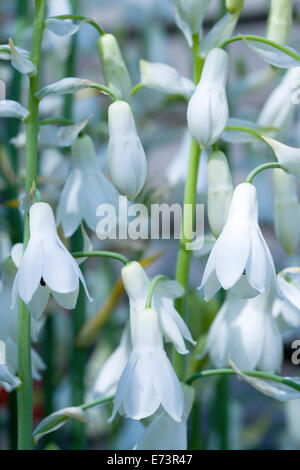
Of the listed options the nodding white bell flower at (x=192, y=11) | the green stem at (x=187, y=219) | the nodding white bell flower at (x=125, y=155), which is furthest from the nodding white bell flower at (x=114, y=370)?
the nodding white bell flower at (x=192, y=11)

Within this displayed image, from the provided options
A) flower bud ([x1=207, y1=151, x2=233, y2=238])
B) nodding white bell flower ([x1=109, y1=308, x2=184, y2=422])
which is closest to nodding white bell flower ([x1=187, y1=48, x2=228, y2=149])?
flower bud ([x1=207, y1=151, x2=233, y2=238])

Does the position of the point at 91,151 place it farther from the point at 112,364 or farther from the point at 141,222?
the point at 112,364

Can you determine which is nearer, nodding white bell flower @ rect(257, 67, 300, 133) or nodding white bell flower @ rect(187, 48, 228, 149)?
nodding white bell flower @ rect(187, 48, 228, 149)

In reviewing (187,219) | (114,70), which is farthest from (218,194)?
(114,70)

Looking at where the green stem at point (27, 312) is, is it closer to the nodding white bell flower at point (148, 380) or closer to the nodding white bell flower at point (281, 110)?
the nodding white bell flower at point (148, 380)

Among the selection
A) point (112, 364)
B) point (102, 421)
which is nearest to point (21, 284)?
point (112, 364)

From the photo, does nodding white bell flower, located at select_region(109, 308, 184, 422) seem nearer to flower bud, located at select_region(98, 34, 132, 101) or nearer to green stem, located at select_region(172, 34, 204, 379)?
green stem, located at select_region(172, 34, 204, 379)
